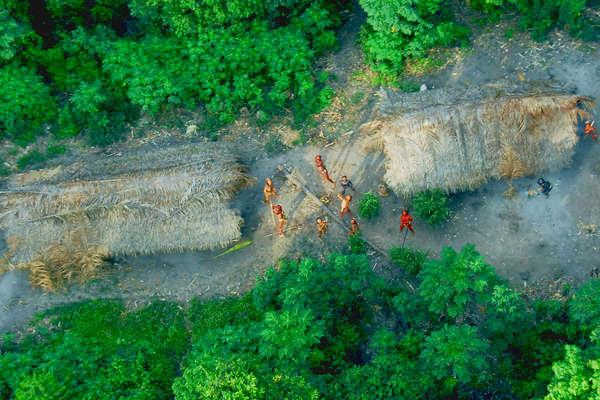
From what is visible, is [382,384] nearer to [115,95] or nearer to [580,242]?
[580,242]

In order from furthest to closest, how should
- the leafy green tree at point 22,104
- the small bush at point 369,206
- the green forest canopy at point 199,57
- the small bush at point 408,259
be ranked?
the leafy green tree at point 22,104 → the green forest canopy at point 199,57 → the small bush at point 369,206 → the small bush at point 408,259

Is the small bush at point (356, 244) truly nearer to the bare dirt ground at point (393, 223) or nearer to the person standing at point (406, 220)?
the bare dirt ground at point (393, 223)

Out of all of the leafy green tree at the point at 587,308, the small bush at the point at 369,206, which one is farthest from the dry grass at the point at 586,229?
the small bush at the point at 369,206

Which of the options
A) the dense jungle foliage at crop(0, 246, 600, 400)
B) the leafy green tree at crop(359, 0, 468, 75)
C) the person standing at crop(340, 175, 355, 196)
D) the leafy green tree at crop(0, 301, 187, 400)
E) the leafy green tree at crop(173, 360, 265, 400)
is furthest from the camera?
the leafy green tree at crop(359, 0, 468, 75)

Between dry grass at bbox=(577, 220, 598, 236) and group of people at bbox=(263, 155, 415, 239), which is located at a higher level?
group of people at bbox=(263, 155, 415, 239)

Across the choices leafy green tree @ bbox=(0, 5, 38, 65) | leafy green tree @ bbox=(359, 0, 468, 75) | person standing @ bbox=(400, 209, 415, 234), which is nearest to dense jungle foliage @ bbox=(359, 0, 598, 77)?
leafy green tree @ bbox=(359, 0, 468, 75)

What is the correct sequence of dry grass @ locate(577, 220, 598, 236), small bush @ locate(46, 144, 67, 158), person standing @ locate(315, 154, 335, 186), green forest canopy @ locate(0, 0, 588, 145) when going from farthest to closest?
1. small bush @ locate(46, 144, 67, 158)
2. green forest canopy @ locate(0, 0, 588, 145)
3. person standing @ locate(315, 154, 335, 186)
4. dry grass @ locate(577, 220, 598, 236)

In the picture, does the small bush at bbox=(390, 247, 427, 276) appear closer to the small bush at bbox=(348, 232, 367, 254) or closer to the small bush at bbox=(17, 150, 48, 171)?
the small bush at bbox=(348, 232, 367, 254)

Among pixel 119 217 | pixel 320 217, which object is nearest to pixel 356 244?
pixel 320 217
